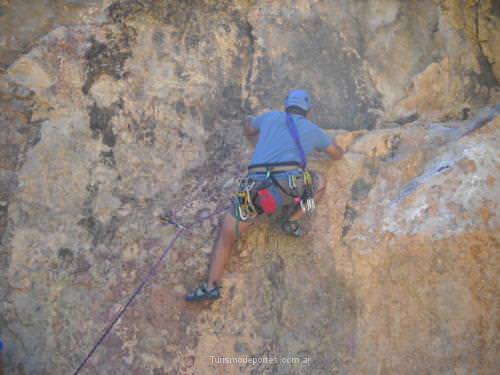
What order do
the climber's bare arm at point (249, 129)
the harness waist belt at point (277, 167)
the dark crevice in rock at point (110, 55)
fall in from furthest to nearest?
the climber's bare arm at point (249, 129), the dark crevice in rock at point (110, 55), the harness waist belt at point (277, 167)

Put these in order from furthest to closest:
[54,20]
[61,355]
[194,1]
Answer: [194,1] < [54,20] < [61,355]

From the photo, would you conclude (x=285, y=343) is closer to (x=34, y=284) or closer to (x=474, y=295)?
(x=474, y=295)

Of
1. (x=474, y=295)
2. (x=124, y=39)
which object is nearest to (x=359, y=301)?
(x=474, y=295)

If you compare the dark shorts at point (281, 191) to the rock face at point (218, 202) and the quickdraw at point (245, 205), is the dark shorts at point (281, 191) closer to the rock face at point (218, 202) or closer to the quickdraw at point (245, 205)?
the quickdraw at point (245, 205)

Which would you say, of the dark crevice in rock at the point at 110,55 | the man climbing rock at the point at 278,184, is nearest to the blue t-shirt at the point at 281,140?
the man climbing rock at the point at 278,184

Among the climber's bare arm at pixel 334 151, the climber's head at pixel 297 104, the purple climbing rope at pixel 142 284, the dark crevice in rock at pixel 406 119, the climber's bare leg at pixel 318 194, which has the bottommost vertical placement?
the purple climbing rope at pixel 142 284

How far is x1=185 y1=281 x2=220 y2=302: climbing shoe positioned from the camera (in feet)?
11.8

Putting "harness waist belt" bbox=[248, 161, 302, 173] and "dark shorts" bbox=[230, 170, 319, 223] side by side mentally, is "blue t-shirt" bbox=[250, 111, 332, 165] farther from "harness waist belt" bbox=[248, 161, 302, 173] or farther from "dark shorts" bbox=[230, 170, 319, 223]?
"dark shorts" bbox=[230, 170, 319, 223]


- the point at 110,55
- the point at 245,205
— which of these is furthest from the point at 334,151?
the point at 110,55

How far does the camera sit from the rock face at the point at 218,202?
3525 mm

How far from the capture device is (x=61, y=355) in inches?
135

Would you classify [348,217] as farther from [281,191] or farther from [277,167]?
[277,167]

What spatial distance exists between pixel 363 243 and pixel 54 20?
3.36 meters

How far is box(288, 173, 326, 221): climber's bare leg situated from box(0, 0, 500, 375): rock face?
0.10 meters
